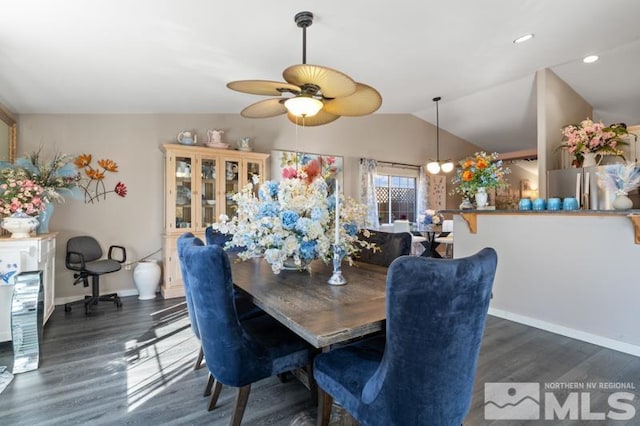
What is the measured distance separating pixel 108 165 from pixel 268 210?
129 inches

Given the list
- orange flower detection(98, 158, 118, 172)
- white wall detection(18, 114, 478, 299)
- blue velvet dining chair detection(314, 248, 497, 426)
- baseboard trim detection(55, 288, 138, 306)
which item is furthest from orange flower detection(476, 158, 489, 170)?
baseboard trim detection(55, 288, 138, 306)

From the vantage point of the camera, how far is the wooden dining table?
1.11 metres

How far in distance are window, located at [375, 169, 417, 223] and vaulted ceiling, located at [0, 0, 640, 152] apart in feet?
7.05

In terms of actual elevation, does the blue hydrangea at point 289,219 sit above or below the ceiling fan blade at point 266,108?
below

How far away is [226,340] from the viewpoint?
143 cm

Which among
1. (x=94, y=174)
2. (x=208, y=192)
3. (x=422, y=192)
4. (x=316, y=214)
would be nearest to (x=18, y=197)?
(x=94, y=174)

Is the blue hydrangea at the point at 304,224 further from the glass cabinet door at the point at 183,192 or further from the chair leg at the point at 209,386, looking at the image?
the glass cabinet door at the point at 183,192

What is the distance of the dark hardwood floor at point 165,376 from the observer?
1.80 m

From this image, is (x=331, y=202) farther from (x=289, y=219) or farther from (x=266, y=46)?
(x=266, y=46)

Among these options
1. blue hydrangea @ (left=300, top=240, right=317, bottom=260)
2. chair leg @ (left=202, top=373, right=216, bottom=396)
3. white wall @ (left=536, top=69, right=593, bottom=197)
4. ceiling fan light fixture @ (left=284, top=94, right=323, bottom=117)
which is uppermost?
white wall @ (left=536, top=69, right=593, bottom=197)

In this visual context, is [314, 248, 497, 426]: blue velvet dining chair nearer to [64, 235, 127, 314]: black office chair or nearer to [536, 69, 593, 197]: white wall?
[64, 235, 127, 314]: black office chair

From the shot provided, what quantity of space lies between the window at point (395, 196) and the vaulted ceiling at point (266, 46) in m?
2.15

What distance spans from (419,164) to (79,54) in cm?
596

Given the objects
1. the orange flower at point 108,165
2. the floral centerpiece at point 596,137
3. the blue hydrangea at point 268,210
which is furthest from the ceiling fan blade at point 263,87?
the floral centerpiece at point 596,137
